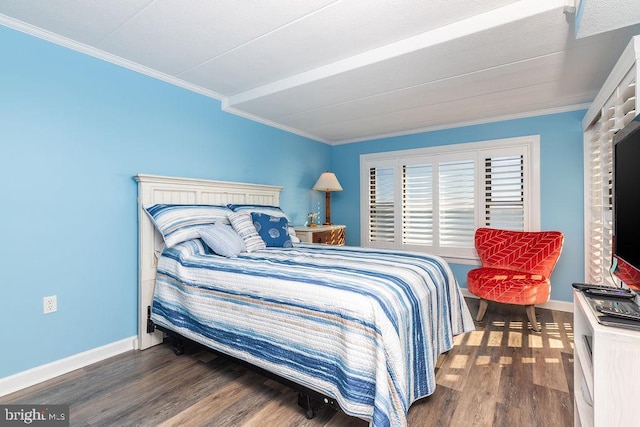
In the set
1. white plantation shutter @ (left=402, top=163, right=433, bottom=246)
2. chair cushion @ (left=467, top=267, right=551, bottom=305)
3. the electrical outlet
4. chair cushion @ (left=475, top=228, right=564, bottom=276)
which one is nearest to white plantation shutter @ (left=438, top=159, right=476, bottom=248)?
white plantation shutter @ (left=402, top=163, right=433, bottom=246)

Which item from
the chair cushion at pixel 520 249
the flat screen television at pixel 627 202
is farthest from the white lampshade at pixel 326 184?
the flat screen television at pixel 627 202

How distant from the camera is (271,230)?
9.71 ft

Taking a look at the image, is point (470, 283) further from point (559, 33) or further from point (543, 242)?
point (559, 33)

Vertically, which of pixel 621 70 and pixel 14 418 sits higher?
pixel 621 70

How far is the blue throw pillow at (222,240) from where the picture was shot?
2422 mm

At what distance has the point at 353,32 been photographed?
6.97 ft

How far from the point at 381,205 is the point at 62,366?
3.94 meters

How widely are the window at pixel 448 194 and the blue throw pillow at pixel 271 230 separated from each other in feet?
6.89

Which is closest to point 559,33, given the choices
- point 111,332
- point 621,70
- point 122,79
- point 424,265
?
point 621,70

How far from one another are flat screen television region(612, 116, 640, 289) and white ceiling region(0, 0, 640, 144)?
0.73 meters

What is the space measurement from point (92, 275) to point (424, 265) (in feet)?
8.03

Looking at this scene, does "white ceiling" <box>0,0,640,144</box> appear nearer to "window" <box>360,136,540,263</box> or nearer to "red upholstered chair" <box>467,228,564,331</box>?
"window" <box>360,136,540,263</box>

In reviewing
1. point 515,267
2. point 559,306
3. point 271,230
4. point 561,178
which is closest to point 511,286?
point 515,267

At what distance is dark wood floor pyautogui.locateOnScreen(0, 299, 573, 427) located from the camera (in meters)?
1.66
